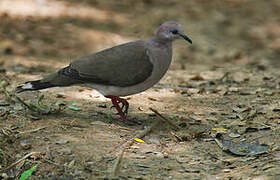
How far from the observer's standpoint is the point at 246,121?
4.71m

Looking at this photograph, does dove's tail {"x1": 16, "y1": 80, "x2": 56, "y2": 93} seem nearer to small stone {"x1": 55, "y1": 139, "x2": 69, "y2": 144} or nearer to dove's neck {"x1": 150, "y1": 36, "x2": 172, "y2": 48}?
small stone {"x1": 55, "y1": 139, "x2": 69, "y2": 144}

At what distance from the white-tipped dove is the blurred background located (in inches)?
90.4

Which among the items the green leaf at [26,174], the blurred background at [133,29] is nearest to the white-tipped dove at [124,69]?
the green leaf at [26,174]

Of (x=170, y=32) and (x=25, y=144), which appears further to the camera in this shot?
(x=170, y=32)

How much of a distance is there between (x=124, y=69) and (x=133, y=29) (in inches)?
209

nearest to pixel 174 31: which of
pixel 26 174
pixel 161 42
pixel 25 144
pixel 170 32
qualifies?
pixel 170 32

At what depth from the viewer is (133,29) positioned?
9.83 metres

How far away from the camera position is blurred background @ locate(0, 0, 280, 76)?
8.30 metres

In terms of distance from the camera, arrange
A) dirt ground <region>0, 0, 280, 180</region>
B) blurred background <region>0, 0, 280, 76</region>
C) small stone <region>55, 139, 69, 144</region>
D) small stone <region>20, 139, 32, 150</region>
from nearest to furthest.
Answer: dirt ground <region>0, 0, 280, 180</region> → small stone <region>20, 139, 32, 150</region> → small stone <region>55, 139, 69, 144</region> → blurred background <region>0, 0, 280, 76</region>

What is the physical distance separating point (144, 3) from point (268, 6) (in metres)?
3.21

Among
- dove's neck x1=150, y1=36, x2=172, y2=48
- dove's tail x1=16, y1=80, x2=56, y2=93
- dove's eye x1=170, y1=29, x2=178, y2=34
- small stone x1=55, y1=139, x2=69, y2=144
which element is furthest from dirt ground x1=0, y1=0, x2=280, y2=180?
dove's eye x1=170, y1=29, x2=178, y2=34

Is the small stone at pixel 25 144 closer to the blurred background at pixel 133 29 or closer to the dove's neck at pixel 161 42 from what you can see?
the dove's neck at pixel 161 42

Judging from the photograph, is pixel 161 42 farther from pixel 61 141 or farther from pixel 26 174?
pixel 26 174

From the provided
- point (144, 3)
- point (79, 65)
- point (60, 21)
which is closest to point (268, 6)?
point (144, 3)
